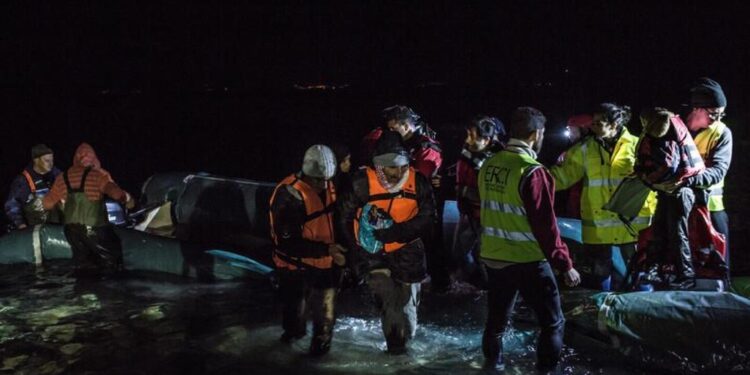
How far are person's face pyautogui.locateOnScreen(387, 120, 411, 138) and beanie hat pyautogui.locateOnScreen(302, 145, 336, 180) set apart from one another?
1.68m

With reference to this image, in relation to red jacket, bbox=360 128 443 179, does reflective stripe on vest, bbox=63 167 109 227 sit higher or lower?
lower

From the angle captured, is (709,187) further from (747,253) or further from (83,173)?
(83,173)

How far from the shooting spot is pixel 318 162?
540 centimetres

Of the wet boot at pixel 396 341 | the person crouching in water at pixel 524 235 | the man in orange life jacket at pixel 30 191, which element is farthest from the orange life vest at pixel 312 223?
the man in orange life jacket at pixel 30 191

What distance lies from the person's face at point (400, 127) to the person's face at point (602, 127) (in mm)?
1865

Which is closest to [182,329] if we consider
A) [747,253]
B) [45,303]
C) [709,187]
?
[45,303]

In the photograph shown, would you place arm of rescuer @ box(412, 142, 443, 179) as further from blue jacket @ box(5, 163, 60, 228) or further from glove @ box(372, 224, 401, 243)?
blue jacket @ box(5, 163, 60, 228)

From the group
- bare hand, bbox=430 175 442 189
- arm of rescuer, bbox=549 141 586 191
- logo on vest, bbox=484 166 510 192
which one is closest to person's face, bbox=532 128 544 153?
logo on vest, bbox=484 166 510 192

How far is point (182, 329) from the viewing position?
6672 millimetres

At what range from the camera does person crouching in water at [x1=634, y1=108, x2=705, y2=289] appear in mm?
5688

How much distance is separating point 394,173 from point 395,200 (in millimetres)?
208

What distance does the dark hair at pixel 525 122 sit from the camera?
4.80 m

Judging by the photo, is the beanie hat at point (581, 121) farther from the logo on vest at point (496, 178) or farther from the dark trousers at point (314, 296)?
the dark trousers at point (314, 296)

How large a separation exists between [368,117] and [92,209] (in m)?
59.8
